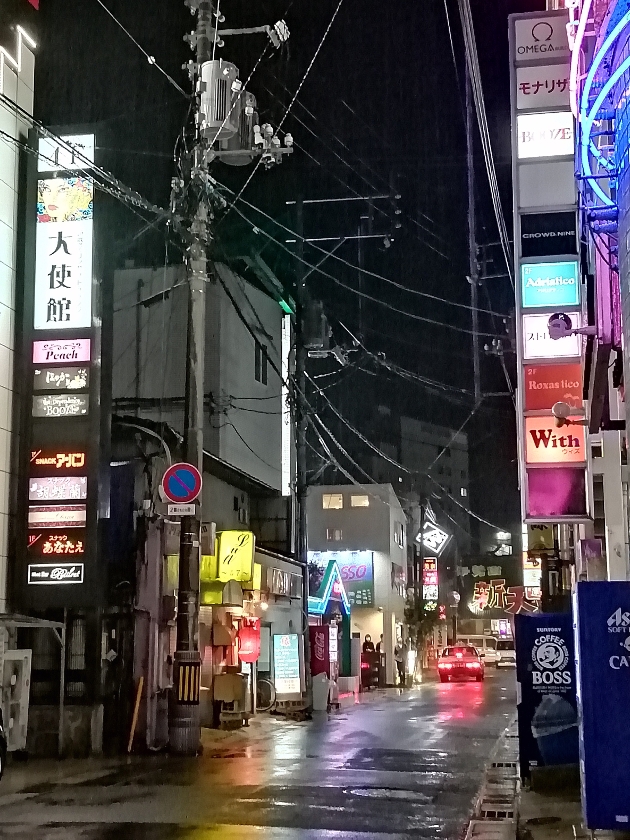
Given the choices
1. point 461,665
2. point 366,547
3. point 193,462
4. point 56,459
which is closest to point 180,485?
point 193,462

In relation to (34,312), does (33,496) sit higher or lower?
lower

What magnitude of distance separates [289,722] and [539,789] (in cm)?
1173

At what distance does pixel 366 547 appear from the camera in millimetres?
54281

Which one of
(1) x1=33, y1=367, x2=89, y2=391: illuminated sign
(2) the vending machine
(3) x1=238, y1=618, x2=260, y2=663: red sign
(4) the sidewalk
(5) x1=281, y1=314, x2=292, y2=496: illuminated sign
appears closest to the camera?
(4) the sidewalk

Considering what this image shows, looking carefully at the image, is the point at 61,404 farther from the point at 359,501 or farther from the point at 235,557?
the point at 359,501

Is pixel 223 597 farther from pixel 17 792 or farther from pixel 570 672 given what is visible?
pixel 570 672

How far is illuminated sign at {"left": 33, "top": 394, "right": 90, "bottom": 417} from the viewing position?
57.7ft

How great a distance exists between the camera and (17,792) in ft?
41.8

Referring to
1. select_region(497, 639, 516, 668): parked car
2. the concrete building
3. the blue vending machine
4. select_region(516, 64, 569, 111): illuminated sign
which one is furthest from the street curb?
select_region(497, 639, 516, 668): parked car

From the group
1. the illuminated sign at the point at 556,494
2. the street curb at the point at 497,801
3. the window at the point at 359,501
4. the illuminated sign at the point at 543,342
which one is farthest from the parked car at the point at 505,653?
the illuminated sign at the point at 543,342

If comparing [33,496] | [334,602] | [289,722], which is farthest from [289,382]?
[334,602]

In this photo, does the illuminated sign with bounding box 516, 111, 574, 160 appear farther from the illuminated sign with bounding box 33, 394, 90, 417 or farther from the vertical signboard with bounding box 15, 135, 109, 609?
the illuminated sign with bounding box 33, 394, 90, 417

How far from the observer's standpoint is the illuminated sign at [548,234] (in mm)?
17062

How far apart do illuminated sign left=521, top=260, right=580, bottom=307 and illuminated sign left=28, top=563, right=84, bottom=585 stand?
363 inches
